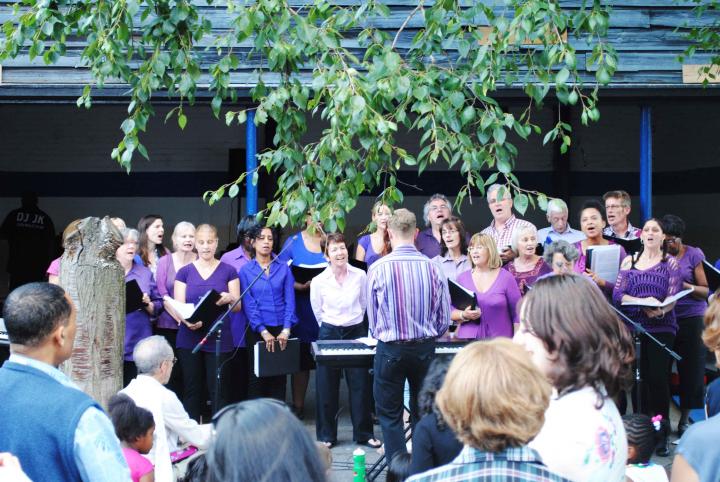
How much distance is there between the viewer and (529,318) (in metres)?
2.87

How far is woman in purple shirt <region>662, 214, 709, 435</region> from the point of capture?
7750mm

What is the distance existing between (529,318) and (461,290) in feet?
14.1

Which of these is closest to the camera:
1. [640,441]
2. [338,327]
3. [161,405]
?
[161,405]

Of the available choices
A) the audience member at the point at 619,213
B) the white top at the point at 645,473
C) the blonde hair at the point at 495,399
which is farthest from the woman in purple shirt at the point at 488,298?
the blonde hair at the point at 495,399

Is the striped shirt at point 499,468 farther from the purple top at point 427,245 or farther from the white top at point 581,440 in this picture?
the purple top at point 427,245

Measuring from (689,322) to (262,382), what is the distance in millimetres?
3720

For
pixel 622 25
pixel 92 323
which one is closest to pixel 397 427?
pixel 92 323

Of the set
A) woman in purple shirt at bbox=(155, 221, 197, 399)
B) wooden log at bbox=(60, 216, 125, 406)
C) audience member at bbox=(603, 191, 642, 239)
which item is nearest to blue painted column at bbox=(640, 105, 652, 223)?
audience member at bbox=(603, 191, 642, 239)

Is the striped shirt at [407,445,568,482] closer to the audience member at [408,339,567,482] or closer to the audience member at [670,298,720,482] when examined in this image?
the audience member at [408,339,567,482]

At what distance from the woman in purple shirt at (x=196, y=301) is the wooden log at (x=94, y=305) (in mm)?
2782

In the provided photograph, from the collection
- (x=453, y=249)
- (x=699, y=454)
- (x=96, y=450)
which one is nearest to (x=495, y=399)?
(x=699, y=454)

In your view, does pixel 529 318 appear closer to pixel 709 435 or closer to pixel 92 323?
pixel 709 435

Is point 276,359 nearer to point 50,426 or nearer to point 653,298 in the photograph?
point 653,298

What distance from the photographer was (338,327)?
7.91m
